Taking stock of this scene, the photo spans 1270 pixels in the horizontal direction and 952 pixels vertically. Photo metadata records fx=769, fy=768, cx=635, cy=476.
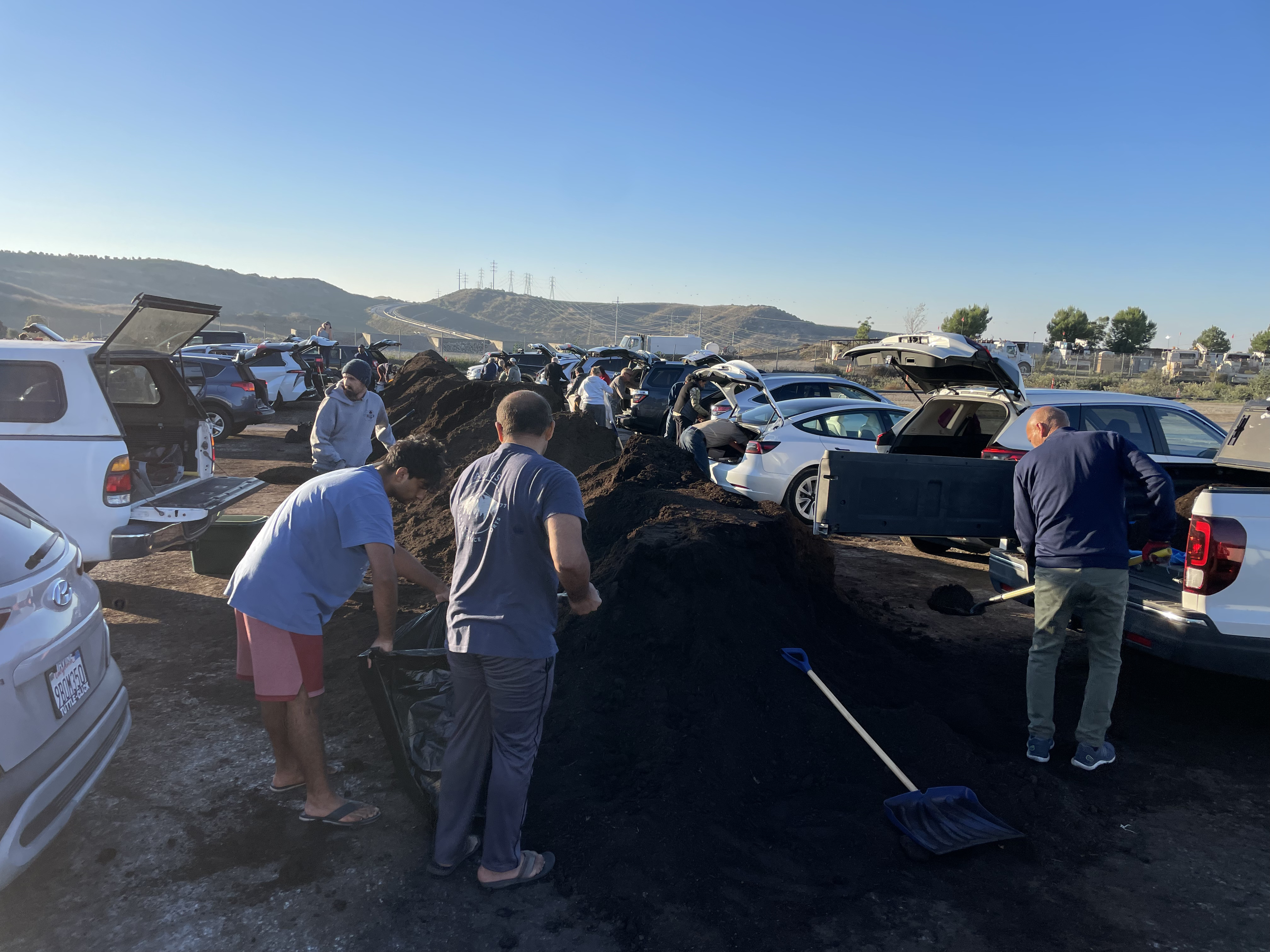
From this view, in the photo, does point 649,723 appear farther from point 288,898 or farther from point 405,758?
point 288,898

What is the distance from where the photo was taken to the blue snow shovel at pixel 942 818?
3.22 m

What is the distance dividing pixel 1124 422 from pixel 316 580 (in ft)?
22.1

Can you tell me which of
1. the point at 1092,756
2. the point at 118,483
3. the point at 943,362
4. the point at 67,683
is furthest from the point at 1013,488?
the point at 118,483

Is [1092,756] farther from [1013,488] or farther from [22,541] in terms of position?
[22,541]

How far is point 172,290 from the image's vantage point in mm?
137125

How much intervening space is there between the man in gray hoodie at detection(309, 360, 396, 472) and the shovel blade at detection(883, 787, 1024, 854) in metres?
4.78

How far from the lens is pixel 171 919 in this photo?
110 inches

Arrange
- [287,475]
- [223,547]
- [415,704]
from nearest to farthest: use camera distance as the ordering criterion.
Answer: [415,704] < [223,547] < [287,475]

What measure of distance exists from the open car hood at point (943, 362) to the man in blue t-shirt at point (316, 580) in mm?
4233

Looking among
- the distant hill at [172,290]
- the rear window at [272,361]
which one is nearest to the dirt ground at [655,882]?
the rear window at [272,361]

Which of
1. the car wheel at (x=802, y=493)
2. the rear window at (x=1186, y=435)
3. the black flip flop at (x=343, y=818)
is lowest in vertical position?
the black flip flop at (x=343, y=818)

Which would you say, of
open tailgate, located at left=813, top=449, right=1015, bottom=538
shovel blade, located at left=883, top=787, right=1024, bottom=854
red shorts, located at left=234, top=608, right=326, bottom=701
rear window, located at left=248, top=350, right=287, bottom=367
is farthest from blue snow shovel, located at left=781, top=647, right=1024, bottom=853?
rear window, located at left=248, top=350, right=287, bottom=367

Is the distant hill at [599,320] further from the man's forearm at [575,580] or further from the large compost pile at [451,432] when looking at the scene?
the man's forearm at [575,580]

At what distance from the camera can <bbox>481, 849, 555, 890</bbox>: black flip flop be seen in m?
2.97
